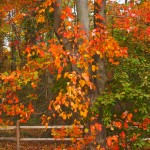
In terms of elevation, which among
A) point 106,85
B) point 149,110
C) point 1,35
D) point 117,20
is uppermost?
point 1,35

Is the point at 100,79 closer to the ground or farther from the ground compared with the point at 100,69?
closer to the ground

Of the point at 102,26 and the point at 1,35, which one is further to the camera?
the point at 1,35

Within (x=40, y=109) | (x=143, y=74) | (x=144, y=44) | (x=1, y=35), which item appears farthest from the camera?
(x=1, y=35)

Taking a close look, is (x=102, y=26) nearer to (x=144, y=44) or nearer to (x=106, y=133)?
→ (x=144, y=44)

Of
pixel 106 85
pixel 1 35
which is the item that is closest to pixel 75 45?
pixel 106 85

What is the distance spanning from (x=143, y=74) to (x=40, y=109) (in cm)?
725

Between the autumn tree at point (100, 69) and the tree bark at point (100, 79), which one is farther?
the tree bark at point (100, 79)

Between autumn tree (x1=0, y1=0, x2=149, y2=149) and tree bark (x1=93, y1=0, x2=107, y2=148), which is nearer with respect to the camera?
autumn tree (x1=0, y1=0, x2=149, y2=149)

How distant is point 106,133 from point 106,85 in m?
1.20

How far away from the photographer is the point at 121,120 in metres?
6.55

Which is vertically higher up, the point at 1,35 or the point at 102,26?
the point at 1,35

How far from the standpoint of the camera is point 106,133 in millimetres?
6852

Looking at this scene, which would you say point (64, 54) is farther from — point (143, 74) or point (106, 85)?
point (143, 74)

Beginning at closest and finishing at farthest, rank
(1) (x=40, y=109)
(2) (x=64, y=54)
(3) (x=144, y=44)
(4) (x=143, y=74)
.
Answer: (2) (x=64, y=54), (4) (x=143, y=74), (3) (x=144, y=44), (1) (x=40, y=109)
